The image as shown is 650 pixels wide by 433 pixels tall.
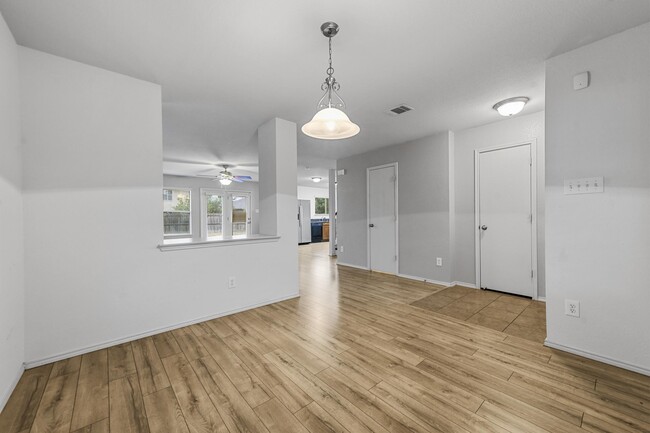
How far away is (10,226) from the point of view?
1744 millimetres

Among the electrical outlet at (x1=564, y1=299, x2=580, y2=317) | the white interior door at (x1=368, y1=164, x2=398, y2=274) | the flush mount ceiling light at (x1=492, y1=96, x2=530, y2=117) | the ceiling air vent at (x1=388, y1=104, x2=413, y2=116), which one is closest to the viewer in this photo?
the electrical outlet at (x1=564, y1=299, x2=580, y2=317)

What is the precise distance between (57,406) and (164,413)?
696 mm

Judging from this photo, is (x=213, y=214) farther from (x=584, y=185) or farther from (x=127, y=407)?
(x=584, y=185)

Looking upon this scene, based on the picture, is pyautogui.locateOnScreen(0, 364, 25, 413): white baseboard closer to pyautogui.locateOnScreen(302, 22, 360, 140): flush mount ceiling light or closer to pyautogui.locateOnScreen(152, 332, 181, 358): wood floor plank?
pyautogui.locateOnScreen(152, 332, 181, 358): wood floor plank

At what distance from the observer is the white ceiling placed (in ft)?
5.42

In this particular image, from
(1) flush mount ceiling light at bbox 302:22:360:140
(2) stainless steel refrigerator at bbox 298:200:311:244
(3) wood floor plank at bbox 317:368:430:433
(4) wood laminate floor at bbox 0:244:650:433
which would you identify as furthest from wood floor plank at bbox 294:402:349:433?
(2) stainless steel refrigerator at bbox 298:200:311:244

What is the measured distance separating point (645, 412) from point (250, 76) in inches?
144

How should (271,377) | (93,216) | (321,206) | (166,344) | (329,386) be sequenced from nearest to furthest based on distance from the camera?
(329,386) < (271,377) < (93,216) < (166,344) < (321,206)

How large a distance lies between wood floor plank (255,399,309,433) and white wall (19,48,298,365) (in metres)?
1.59

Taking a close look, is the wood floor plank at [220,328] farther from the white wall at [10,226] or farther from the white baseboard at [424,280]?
the white baseboard at [424,280]

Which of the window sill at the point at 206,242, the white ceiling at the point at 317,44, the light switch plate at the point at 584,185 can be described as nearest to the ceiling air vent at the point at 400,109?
the white ceiling at the point at 317,44

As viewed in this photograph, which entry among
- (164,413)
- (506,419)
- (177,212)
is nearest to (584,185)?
(506,419)

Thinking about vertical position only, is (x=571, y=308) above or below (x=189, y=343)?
above

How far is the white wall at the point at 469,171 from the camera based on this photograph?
3.46 m
